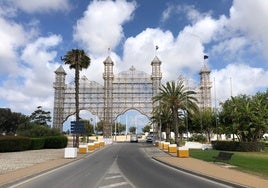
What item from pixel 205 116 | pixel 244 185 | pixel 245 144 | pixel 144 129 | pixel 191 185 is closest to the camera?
pixel 244 185

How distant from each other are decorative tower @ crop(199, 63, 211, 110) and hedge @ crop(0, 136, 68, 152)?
142 ft

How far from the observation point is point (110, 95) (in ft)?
279

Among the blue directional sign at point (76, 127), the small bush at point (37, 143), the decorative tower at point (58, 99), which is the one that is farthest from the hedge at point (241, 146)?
the decorative tower at point (58, 99)

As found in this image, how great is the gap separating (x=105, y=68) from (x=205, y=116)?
89.4 ft

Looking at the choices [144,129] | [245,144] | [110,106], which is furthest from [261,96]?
[144,129]

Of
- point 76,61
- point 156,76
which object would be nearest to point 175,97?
point 76,61

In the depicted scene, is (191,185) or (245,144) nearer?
(191,185)

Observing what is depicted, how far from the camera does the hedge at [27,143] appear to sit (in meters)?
41.8

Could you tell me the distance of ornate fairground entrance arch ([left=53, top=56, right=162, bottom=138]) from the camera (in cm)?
8481

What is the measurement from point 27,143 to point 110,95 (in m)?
41.0

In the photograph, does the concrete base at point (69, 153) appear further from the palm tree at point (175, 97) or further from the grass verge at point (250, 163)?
the palm tree at point (175, 97)

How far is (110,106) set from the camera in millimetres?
84625

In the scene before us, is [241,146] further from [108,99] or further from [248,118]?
[108,99]

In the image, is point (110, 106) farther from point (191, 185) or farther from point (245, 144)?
point (191, 185)
